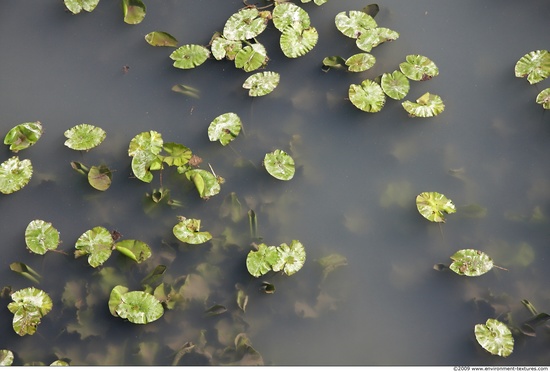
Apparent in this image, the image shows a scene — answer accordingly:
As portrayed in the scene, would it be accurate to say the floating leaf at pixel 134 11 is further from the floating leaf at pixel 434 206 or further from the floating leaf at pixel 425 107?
the floating leaf at pixel 434 206

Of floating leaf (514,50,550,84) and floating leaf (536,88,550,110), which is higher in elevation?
floating leaf (514,50,550,84)

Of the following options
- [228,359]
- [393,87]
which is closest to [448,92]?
[393,87]

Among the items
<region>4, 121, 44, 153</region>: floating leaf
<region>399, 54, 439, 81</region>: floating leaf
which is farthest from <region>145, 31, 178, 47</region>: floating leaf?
<region>399, 54, 439, 81</region>: floating leaf

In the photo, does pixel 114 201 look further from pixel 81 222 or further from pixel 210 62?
pixel 210 62

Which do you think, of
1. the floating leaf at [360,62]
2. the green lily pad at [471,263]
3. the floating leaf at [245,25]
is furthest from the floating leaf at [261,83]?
the green lily pad at [471,263]

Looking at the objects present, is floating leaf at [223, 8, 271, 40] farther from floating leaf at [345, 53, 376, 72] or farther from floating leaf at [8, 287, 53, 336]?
floating leaf at [8, 287, 53, 336]

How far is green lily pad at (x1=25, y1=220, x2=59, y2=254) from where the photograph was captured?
2418 mm

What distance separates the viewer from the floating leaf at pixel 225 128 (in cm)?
256

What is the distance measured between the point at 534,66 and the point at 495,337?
1.21 meters

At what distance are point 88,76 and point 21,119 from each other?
35 cm

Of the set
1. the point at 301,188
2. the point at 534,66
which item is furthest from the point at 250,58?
the point at 534,66

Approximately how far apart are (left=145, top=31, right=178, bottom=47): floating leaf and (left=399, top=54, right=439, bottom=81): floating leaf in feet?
3.42

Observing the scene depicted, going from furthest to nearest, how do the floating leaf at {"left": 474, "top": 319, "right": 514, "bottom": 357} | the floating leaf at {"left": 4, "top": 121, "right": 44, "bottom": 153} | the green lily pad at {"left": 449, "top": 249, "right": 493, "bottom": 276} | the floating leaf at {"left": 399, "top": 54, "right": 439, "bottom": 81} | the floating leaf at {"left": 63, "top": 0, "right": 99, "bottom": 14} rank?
the floating leaf at {"left": 63, "top": 0, "right": 99, "bottom": 14}
the floating leaf at {"left": 399, "top": 54, "right": 439, "bottom": 81}
the floating leaf at {"left": 4, "top": 121, "right": 44, "bottom": 153}
the green lily pad at {"left": 449, "top": 249, "right": 493, "bottom": 276}
the floating leaf at {"left": 474, "top": 319, "right": 514, "bottom": 357}

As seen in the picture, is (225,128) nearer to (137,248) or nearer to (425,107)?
(137,248)
